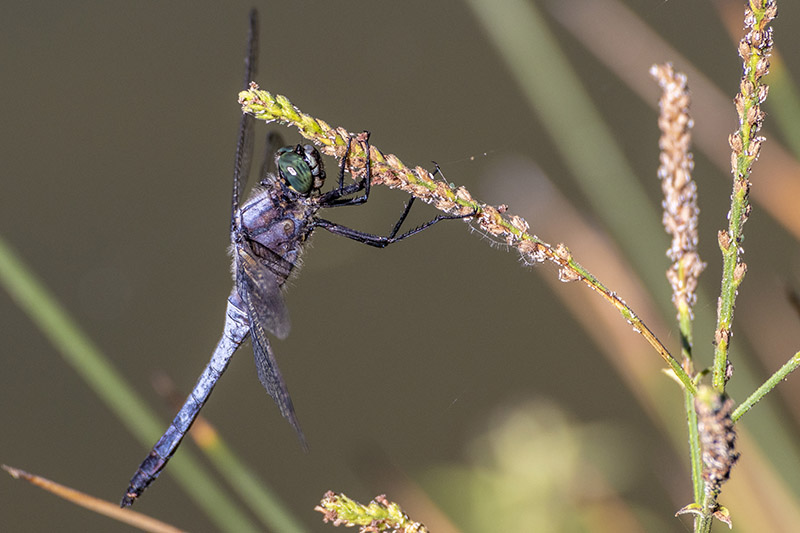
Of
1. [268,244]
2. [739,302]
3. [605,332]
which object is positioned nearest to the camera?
[268,244]

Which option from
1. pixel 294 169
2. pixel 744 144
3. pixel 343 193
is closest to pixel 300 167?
pixel 294 169

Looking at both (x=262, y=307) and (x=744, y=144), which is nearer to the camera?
(x=744, y=144)

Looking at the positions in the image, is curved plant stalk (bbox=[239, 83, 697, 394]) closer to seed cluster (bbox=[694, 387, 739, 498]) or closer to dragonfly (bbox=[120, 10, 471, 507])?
seed cluster (bbox=[694, 387, 739, 498])

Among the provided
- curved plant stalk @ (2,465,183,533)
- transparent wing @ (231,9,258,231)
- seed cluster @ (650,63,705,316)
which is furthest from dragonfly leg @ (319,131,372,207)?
curved plant stalk @ (2,465,183,533)

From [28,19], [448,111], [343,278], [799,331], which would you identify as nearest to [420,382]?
[343,278]

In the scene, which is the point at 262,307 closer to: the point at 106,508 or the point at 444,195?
the point at 106,508

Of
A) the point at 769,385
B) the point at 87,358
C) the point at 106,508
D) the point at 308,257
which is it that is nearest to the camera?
the point at 769,385

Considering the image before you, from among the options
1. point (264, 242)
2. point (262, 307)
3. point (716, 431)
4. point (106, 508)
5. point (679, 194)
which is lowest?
point (716, 431)

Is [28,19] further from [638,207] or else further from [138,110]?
[638,207]
